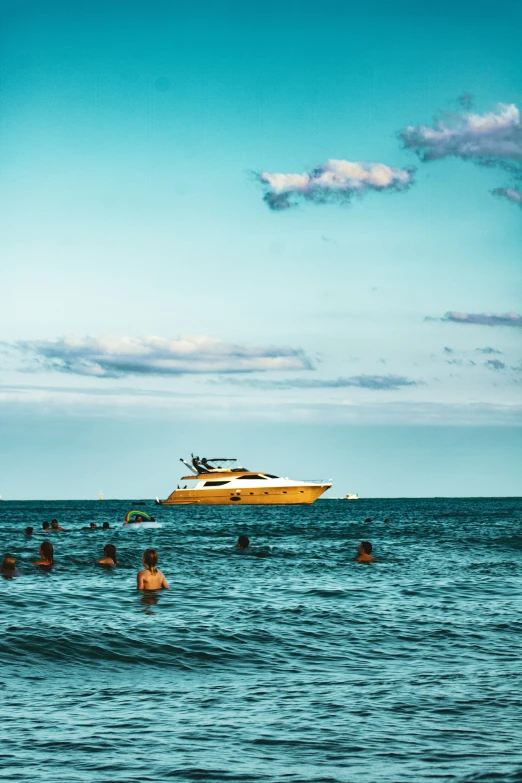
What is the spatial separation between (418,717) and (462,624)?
7.08m

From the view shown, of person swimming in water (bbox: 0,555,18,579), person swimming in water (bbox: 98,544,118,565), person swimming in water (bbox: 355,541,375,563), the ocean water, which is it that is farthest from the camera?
person swimming in water (bbox: 355,541,375,563)

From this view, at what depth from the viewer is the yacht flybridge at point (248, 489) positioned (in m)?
106

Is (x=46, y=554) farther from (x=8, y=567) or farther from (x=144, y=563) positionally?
(x=144, y=563)

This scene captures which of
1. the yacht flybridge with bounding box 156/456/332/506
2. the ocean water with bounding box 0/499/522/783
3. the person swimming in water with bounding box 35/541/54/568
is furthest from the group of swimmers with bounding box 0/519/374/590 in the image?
the yacht flybridge with bounding box 156/456/332/506

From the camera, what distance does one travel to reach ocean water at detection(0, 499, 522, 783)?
27.1 ft

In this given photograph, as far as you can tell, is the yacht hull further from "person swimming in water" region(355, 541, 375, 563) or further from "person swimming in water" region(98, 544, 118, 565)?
"person swimming in water" region(98, 544, 118, 565)

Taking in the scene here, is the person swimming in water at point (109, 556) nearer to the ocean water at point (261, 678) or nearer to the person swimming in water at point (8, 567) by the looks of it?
the ocean water at point (261, 678)

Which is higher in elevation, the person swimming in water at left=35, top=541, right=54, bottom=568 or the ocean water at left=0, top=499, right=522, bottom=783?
the person swimming in water at left=35, top=541, right=54, bottom=568

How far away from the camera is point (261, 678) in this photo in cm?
1227

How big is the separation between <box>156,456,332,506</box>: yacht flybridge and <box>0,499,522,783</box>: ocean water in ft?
263

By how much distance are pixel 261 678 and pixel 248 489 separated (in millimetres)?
94254

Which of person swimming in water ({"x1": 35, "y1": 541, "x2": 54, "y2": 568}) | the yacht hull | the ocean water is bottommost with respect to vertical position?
the yacht hull

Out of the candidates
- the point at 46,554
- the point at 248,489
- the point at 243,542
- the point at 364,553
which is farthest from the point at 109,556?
the point at 248,489

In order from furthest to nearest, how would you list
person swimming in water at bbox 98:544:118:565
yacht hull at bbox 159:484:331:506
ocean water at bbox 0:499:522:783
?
1. yacht hull at bbox 159:484:331:506
2. person swimming in water at bbox 98:544:118:565
3. ocean water at bbox 0:499:522:783
